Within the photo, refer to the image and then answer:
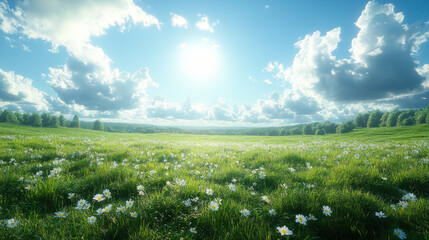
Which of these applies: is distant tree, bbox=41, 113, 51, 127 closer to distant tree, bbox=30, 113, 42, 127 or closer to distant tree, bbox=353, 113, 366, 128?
distant tree, bbox=30, 113, 42, 127

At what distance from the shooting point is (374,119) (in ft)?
Result: 324

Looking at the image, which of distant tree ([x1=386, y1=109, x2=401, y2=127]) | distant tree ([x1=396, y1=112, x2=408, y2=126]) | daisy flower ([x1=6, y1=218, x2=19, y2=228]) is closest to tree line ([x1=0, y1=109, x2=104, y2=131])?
daisy flower ([x1=6, y1=218, x2=19, y2=228])

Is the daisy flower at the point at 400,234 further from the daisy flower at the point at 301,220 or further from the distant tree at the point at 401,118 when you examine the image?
the distant tree at the point at 401,118

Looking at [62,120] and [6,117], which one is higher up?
[6,117]

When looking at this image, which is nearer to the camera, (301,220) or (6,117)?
(301,220)

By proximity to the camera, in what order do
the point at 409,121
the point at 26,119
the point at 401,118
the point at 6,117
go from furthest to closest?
the point at 26,119, the point at 401,118, the point at 6,117, the point at 409,121

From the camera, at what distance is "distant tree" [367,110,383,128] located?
9812 cm

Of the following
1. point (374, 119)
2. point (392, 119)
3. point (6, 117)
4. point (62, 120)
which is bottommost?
point (62, 120)

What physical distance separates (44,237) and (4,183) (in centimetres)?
262

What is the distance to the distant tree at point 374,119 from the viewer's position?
98125 mm

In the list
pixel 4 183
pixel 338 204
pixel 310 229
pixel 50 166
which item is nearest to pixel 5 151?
pixel 50 166

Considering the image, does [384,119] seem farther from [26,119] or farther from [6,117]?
[6,117]

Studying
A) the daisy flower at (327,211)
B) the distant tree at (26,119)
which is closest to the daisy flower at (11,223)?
the daisy flower at (327,211)

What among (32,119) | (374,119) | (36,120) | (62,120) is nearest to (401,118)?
(374,119)
